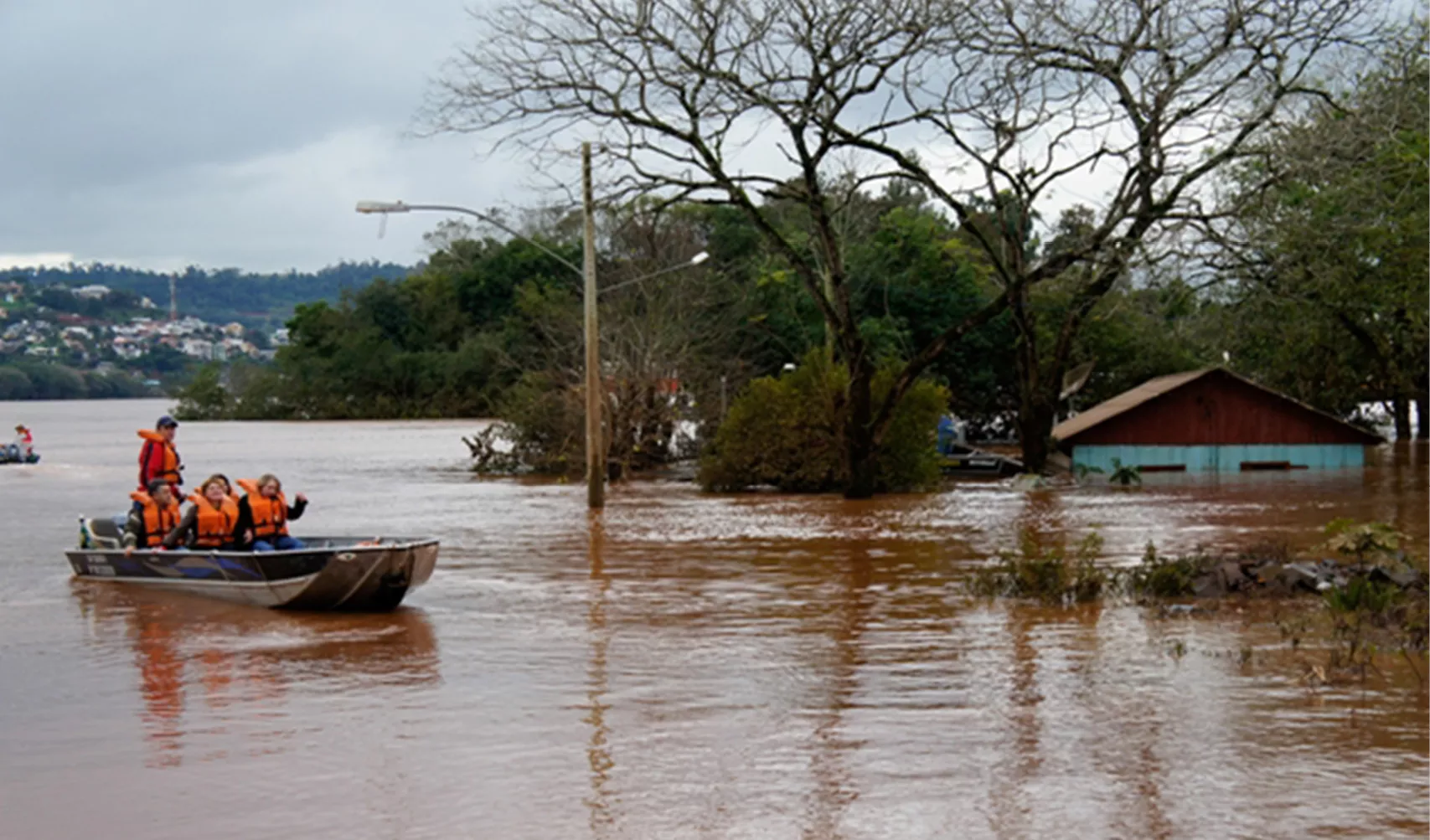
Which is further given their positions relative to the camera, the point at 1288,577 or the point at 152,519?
the point at 152,519

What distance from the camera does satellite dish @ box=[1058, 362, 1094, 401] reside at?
4747 centimetres

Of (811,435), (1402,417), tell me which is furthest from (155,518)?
(1402,417)

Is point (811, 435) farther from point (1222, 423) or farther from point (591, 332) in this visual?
point (1222, 423)

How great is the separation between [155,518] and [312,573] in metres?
4.05

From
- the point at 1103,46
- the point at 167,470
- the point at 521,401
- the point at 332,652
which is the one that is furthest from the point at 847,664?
the point at 521,401

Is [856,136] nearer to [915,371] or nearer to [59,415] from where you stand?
[915,371]

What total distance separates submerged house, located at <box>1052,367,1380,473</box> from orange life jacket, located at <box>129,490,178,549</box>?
2348 cm

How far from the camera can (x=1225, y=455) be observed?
4066 centimetres

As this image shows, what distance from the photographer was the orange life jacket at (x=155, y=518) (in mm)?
21000

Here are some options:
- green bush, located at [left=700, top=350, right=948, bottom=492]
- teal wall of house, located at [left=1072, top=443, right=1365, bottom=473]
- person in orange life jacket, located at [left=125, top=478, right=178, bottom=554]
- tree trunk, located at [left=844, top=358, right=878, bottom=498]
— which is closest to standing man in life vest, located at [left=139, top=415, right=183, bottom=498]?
person in orange life jacket, located at [left=125, top=478, right=178, bottom=554]

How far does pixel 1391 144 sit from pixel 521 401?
21.9 metres

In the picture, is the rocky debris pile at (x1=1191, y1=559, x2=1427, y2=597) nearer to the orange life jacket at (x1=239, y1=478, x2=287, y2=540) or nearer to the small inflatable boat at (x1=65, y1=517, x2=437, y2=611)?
the small inflatable boat at (x1=65, y1=517, x2=437, y2=611)

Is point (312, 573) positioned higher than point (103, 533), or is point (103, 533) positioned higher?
point (103, 533)

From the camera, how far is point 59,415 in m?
154
